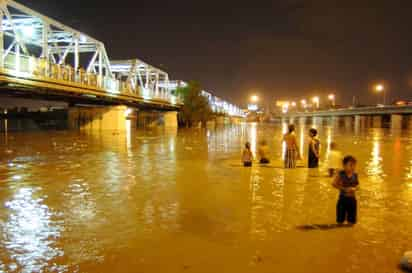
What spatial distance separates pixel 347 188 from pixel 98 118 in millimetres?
49820

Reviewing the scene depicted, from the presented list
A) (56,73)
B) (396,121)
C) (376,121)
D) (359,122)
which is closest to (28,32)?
(56,73)

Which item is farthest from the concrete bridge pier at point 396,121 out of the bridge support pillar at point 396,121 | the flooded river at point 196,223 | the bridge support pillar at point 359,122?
the flooded river at point 196,223

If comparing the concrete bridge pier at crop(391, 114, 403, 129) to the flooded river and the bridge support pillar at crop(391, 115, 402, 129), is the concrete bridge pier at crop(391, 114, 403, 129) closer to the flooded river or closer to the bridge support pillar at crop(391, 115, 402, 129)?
the bridge support pillar at crop(391, 115, 402, 129)

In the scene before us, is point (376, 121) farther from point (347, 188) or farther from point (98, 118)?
point (347, 188)

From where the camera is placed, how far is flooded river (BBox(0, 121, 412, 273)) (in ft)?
18.1

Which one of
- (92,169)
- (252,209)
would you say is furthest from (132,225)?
(92,169)

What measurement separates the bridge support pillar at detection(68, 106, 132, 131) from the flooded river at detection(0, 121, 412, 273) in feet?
128

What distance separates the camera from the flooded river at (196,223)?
5508 millimetres

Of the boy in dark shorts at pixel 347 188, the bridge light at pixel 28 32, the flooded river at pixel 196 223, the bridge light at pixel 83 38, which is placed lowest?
the flooded river at pixel 196 223

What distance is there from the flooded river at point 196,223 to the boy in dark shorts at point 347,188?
0.32 m

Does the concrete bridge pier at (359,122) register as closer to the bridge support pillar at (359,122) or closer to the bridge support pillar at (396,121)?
the bridge support pillar at (359,122)

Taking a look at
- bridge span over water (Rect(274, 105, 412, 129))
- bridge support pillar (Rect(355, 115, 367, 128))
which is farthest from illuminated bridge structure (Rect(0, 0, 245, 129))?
bridge support pillar (Rect(355, 115, 367, 128))

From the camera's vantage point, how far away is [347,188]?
22.6 feet

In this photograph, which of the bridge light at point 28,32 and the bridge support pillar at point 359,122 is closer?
the bridge light at point 28,32
